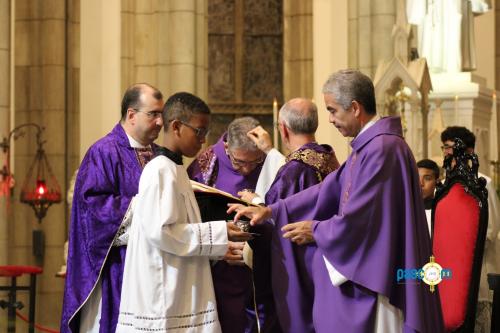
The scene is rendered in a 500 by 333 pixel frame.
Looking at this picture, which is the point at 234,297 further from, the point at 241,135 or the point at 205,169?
the point at 205,169

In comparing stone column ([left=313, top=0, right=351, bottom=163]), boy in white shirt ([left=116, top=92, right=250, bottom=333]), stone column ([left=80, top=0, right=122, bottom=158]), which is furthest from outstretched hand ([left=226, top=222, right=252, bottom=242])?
stone column ([left=80, top=0, right=122, bottom=158])

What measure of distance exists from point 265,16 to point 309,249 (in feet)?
38.7

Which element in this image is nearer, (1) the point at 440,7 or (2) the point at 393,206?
(2) the point at 393,206

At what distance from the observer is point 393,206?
444 centimetres

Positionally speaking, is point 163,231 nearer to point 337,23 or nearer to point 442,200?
point 442,200

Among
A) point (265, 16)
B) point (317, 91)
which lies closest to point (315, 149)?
point (317, 91)

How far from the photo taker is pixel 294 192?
5180 mm

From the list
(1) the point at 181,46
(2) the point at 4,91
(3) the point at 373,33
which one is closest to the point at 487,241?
(2) the point at 4,91

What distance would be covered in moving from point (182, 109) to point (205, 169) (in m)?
1.44

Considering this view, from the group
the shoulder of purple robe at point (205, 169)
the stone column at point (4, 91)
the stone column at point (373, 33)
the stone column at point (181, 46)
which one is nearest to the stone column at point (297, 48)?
the stone column at point (181, 46)

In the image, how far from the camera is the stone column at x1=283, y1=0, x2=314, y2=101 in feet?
51.7

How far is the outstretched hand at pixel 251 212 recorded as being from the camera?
476 centimetres

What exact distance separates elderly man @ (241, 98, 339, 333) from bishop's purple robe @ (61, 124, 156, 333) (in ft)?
2.05

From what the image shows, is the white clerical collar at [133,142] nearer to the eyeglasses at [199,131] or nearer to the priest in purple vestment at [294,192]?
the priest in purple vestment at [294,192]
